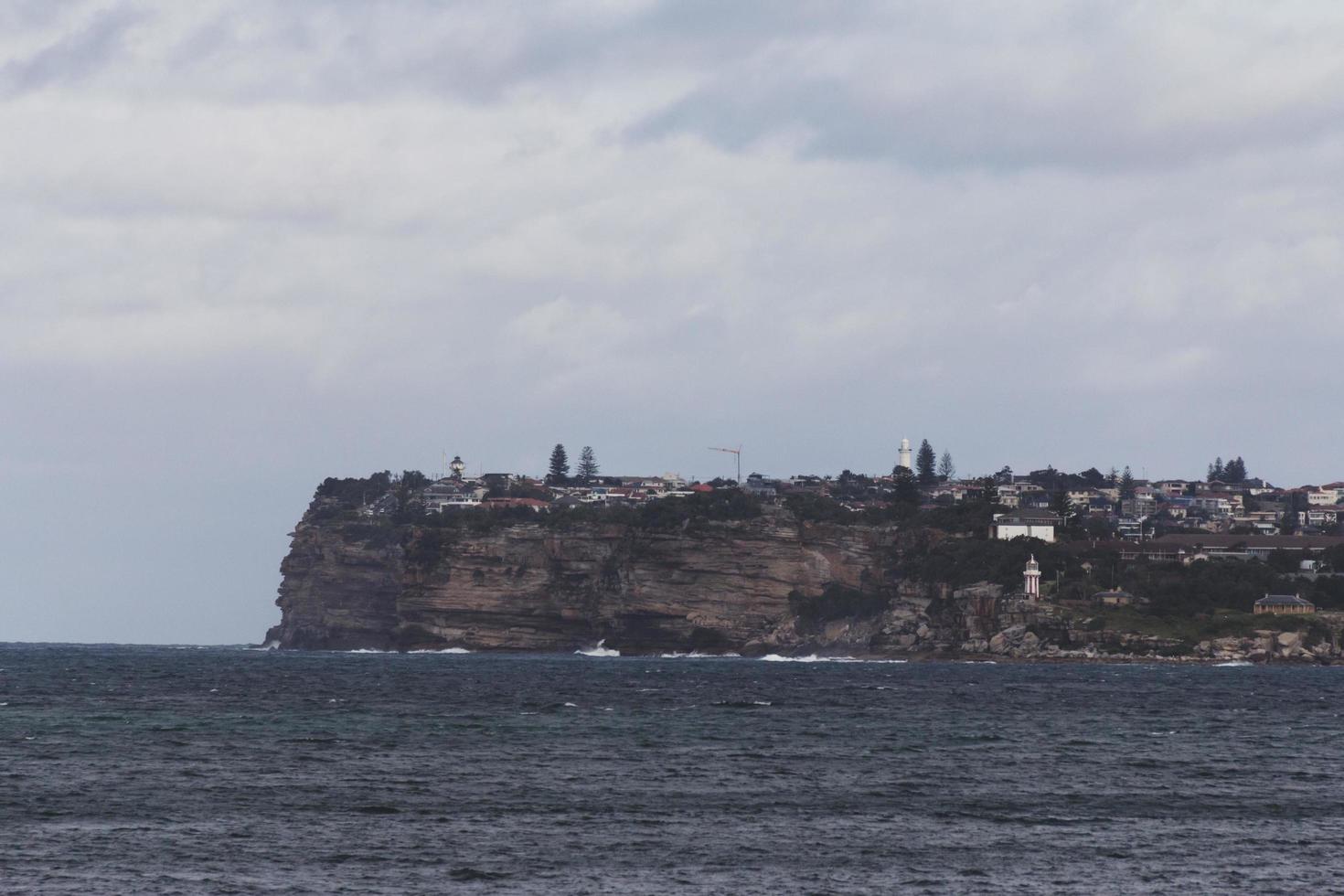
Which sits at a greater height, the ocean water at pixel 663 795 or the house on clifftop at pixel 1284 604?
Result: the house on clifftop at pixel 1284 604

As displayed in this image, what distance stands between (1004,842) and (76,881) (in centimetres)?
2494

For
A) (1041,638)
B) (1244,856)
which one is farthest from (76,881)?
(1041,638)

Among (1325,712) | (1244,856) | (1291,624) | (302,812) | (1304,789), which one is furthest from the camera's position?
(1291,624)

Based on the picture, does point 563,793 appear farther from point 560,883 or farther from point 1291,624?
point 1291,624

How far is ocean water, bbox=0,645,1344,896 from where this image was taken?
145 ft

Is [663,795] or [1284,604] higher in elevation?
[1284,604]

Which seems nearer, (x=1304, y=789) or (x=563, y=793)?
(x=563, y=793)

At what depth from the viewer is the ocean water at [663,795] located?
4409cm

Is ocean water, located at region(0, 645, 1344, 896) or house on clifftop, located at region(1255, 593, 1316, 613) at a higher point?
house on clifftop, located at region(1255, 593, 1316, 613)

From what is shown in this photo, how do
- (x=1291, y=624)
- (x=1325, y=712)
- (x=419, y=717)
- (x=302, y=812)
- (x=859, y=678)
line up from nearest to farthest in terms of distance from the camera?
(x=302, y=812) < (x=419, y=717) < (x=1325, y=712) < (x=859, y=678) < (x=1291, y=624)

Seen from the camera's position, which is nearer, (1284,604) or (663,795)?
(663,795)

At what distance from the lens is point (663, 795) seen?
59.6m

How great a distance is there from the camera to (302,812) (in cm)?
5394

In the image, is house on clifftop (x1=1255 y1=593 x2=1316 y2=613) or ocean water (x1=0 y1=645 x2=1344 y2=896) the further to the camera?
house on clifftop (x1=1255 y1=593 x2=1316 y2=613)
